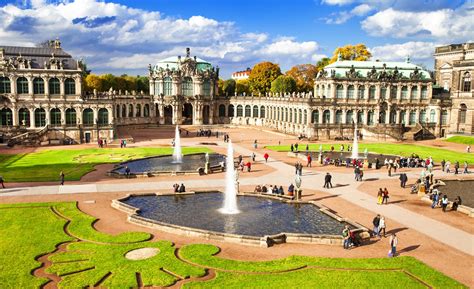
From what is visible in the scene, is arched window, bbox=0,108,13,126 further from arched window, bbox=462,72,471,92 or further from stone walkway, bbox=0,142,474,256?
arched window, bbox=462,72,471,92

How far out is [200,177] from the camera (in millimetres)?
53406

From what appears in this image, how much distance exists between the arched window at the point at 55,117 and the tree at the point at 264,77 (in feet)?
245

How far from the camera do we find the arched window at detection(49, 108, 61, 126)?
89.4m

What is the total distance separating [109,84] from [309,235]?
409ft

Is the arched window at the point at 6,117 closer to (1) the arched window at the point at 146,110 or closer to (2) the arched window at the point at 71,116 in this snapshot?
(2) the arched window at the point at 71,116

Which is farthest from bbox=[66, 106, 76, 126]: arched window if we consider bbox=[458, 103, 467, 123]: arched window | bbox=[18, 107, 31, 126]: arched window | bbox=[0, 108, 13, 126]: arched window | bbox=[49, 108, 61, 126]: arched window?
bbox=[458, 103, 467, 123]: arched window

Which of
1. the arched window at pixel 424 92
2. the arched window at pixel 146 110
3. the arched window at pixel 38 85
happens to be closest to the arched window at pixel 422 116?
the arched window at pixel 424 92

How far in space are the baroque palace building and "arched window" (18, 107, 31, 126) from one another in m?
0.20

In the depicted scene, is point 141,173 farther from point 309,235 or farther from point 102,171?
point 309,235

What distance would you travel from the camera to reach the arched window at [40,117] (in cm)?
8881

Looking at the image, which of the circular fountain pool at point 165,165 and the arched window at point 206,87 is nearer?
the circular fountain pool at point 165,165

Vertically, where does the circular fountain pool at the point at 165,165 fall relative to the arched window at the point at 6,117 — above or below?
below

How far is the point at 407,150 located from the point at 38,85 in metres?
72.2

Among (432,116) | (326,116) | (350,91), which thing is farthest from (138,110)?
(432,116)
